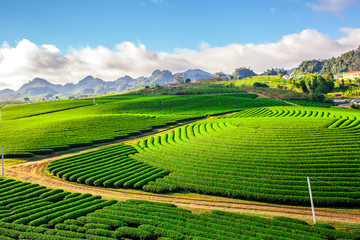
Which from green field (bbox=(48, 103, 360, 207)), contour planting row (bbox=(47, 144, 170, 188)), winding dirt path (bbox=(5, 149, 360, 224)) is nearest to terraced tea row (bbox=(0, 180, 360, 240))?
winding dirt path (bbox=(5, 149, 360, 224))

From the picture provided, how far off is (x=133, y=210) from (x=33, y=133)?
1924 inches

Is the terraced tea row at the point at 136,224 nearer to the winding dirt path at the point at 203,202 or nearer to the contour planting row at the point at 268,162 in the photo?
the winding dirt path at the point at 203,202

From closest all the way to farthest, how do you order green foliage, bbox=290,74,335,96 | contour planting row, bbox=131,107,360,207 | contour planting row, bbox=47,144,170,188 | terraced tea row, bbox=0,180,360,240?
1. terraced tea row, bbox=0,180,360,240
2. contour planting row, bbox=131,107,360,207
3. contour planting row, bbox=47,144,170,188
4. green foliage, bbox=290,74,335,96

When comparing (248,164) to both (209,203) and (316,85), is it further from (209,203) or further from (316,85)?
(316,85)

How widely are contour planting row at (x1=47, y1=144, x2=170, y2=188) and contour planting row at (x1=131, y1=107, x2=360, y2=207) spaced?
5.78ft

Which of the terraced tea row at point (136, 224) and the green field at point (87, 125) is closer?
the terraced tea row at point (136, 224)

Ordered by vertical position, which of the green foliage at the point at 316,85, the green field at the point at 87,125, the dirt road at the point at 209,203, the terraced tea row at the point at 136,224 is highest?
the green foliage at the point at 316,85

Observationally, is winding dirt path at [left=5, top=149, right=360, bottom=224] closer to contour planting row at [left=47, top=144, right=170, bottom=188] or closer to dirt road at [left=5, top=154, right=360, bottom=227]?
dirt road at [left=5, top=154, right=360, bottom=227]

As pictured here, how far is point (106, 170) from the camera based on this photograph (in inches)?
1359

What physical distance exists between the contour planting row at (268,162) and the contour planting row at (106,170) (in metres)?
1.76

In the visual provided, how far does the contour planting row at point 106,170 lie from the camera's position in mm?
30578

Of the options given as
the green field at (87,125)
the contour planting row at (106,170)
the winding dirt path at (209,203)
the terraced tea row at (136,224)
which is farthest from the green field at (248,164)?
the green field at (87,125)

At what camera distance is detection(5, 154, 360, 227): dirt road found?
21.5 metres

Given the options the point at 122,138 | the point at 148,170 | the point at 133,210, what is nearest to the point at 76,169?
the point at 148,170
